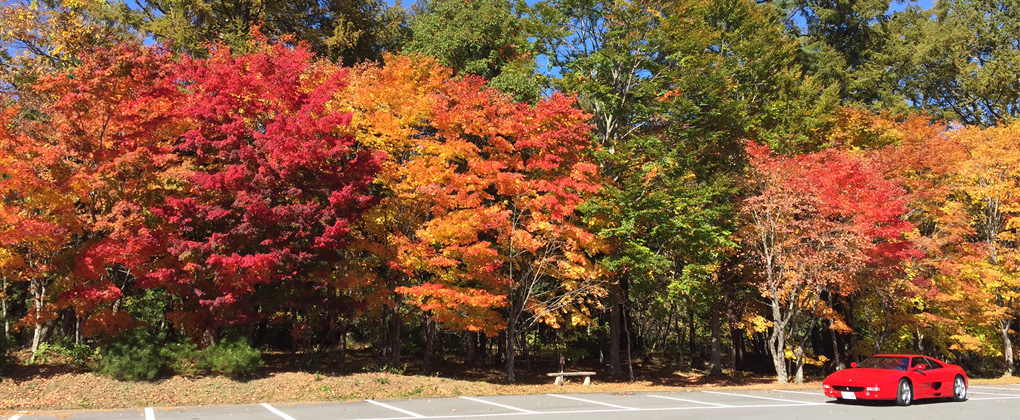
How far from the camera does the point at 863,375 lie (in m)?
12.7

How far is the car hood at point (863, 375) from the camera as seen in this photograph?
12.5m

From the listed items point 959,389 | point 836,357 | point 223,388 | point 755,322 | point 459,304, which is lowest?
point 223,388

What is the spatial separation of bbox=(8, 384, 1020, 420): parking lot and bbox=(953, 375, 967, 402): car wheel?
10.1 inches

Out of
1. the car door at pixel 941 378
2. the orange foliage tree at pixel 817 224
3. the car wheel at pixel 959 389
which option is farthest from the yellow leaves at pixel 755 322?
the car door at pixel 941 378

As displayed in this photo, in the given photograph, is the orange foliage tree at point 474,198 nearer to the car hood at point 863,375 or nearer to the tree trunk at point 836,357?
the car hood at point 863,375

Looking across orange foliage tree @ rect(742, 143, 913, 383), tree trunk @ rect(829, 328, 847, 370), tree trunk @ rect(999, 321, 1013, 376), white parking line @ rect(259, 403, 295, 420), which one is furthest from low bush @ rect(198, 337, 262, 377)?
tree trunk @ rect(999, 321, 1013, 376)

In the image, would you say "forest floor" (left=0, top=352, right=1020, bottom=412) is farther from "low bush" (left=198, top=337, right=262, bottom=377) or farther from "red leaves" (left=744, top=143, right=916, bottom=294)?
"red leaves" (left=744, top=143, right=916, bottom=294)

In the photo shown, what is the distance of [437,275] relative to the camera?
17.9 m

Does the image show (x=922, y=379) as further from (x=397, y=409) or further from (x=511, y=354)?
(x=397, y=409)

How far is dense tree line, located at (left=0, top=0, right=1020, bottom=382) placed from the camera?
14.8m

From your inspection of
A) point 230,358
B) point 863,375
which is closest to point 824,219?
point 863,375

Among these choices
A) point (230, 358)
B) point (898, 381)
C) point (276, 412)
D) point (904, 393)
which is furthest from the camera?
point (230, 358)

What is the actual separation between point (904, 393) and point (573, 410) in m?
7.08

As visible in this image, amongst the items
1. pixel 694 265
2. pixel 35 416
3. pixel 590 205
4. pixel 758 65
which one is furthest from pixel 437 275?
pixel 758 65
